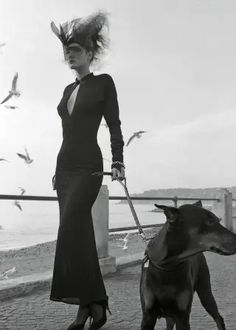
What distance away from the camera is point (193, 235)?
10.9 ft

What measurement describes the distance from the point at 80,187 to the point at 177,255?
4.01 feet

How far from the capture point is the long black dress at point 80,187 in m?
4.27

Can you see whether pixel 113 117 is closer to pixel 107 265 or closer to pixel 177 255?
pixel 177 255

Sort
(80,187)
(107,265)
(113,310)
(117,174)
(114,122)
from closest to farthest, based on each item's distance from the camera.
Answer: (117,174), (80,187), (114,122), (113,310), (107,265)

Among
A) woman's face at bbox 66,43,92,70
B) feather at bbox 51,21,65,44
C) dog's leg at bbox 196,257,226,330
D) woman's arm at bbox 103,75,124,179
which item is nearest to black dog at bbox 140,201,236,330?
dog's leg at bbox 196,257,226,330

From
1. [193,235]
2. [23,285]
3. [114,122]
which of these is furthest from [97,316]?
[23,285]

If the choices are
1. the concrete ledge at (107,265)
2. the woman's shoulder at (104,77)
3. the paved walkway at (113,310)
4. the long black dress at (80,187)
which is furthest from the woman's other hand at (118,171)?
the concrete ledge at (107,265)

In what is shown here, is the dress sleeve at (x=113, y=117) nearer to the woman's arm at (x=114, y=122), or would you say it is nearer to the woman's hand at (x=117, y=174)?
the woman's arm at (x=114, y=122)

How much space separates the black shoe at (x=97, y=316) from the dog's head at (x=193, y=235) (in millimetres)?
1298

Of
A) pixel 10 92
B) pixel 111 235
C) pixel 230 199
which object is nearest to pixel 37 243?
Answer: pixel 111 235

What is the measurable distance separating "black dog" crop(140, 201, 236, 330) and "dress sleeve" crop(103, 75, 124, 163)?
1.03 meters

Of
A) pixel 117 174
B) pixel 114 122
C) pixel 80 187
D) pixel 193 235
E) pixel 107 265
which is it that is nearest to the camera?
pixel 193 235

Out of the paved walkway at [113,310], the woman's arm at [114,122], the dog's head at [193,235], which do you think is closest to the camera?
the dog's head at [193,235]

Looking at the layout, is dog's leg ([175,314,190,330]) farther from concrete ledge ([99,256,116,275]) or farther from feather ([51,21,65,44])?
concrete ledge ([99,256,116,275])
